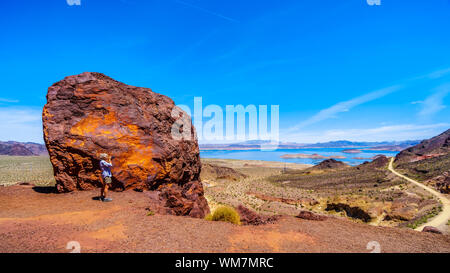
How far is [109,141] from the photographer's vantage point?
894 centimetres

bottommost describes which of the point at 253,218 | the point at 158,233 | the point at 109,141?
the point at 253,218

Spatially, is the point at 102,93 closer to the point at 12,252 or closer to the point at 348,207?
the point at 12,252

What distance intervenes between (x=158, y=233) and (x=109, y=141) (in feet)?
17.9

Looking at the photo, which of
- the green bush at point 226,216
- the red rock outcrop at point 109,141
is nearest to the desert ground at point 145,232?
the red rock outcrop at point 109,141

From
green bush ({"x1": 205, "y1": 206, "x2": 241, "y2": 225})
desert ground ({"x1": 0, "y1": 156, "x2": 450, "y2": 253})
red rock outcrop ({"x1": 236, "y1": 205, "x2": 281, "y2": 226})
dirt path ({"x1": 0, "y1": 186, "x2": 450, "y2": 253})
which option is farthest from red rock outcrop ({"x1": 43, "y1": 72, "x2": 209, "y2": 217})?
red rock outcrop ({"x1": 236, "y1": 205, "x2": 281, "y2": 226})

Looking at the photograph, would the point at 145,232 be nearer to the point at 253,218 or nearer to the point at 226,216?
the point at 226,216

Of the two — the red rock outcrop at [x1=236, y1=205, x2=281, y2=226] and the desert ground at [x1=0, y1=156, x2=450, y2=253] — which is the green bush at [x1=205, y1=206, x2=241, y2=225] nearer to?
the red rock outcrop at [x1=236, y1=205, x2=281, y2=226]

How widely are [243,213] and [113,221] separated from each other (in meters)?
4.79

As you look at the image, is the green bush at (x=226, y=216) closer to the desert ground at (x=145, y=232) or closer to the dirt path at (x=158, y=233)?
the desert ground at (x=145, y=232)

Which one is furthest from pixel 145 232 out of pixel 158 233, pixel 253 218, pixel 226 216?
pixel 253 218

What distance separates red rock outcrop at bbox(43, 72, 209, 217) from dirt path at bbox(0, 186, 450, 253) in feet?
5.28

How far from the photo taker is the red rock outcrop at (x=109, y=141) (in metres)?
8.66

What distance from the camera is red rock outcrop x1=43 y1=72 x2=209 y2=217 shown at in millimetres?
8664

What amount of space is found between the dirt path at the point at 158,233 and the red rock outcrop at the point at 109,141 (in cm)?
161
